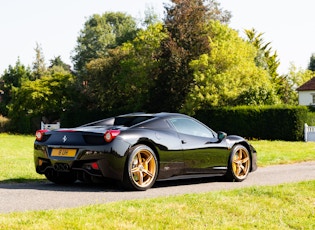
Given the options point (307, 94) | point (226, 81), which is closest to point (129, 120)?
point (226, 81)

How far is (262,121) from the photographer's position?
34375 mm

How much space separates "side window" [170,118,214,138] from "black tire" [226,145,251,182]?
599mm

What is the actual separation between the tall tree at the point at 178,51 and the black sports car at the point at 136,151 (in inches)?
1224

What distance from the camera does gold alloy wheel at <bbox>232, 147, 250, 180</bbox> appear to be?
411 inches

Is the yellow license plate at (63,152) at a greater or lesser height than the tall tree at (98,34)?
lesser

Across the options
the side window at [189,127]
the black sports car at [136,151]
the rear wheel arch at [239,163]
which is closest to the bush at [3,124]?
the black sports car at [136,151]

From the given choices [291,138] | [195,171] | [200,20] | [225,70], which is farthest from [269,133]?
[195,171]

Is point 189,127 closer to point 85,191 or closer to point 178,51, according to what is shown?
point 85,191

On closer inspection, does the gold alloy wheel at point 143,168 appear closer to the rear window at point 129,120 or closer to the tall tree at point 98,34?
the rear window at point 129,120

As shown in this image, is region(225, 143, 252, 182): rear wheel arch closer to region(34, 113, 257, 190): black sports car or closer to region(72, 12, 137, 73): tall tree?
region(34, 113, 257, 190): black sports car

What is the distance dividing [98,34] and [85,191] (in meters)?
77.2

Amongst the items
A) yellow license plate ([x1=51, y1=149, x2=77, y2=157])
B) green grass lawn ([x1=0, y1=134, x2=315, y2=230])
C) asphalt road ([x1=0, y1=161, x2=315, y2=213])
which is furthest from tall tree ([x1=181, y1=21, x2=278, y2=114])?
green grass lawn ([x1=0, y1=134, x2=315, y2=230])

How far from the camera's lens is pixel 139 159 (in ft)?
28.8

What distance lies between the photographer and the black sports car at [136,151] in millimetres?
8531
